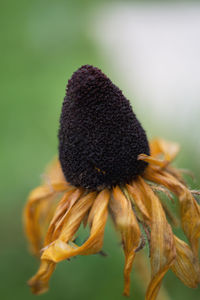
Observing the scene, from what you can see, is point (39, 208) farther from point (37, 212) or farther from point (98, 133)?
point (98, 133)

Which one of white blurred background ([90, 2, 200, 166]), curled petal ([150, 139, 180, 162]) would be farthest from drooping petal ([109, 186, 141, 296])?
white blurred background ([90, 2, 200, 166])

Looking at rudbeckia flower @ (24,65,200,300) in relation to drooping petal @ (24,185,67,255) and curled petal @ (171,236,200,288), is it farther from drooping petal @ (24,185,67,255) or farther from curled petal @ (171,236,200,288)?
drooping petal @ (24,185,67,255)

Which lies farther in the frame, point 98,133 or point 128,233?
point 98,133

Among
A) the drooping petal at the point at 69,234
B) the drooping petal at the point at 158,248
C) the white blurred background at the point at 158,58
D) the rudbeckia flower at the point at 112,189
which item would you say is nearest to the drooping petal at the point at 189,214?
the rudbeckia flower at the point at 112,189

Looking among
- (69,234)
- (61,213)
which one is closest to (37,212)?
(61,213)

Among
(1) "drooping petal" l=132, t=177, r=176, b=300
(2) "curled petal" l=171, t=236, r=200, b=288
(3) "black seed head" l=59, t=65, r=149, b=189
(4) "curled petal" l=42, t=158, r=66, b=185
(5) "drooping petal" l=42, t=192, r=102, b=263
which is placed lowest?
(2) "curled petal" l=171, t=236, r=200, b=288

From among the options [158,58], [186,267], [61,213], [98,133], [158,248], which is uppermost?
[158,58]

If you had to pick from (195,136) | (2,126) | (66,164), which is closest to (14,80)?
(2,126)
